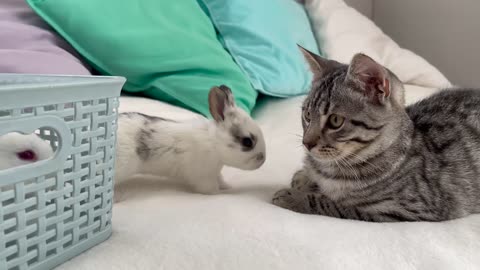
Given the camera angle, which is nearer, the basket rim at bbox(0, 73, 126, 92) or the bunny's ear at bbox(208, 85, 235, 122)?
the basket rim at bbox(0, 73, 126, 92)

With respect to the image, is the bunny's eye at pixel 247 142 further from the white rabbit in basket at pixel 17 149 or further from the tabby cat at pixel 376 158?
the white rabbit in basket at pixel 17 149

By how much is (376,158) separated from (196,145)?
394 millimetres

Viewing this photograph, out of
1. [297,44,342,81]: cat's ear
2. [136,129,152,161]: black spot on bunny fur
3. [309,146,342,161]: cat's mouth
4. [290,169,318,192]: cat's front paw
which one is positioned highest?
[297,44,342,81]: cat's ear

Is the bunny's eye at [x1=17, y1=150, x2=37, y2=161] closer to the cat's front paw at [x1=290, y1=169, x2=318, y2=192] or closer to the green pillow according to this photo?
the cat's front paw at [x1=290, y1=169, x2=318, y2=192]

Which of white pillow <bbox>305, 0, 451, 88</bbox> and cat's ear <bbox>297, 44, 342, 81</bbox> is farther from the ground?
cat's ear <bbox>297, 44, 342, 81</bbox>

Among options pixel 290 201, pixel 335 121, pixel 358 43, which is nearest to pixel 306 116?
pixel 335 121

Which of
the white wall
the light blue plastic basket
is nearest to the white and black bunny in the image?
the light blue plastic basket

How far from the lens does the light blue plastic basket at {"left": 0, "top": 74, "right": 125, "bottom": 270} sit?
64cm

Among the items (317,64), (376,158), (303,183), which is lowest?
(303,183)

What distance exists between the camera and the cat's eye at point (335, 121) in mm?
1062

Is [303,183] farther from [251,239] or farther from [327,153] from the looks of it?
[251,239]

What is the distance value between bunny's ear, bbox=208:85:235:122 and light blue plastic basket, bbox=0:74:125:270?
0.39 meters

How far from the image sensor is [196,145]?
1.20 metres

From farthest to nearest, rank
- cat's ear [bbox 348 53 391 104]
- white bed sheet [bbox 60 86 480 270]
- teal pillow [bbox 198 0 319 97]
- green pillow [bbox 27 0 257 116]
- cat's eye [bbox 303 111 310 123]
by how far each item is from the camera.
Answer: teal pillow [bbox 198 0 319 97] → green pillow [bbox 27 0 257 116] → cat's eye [bbox 303 111 310 123] → cat's ear [bbox 348 53 391 104] → white bed sheet [bbox 60 86 480 270]
